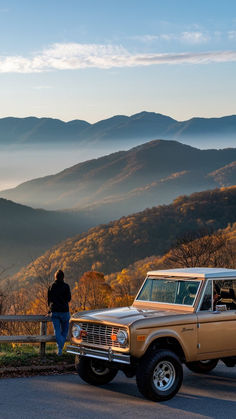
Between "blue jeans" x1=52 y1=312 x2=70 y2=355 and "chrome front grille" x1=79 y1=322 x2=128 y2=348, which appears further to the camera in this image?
"blue jeans" x1=52 y1=312 x2=70 y2=355

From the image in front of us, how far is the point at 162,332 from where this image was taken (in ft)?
30.5

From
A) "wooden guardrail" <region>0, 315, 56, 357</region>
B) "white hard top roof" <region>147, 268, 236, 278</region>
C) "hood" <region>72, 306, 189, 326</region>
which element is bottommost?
"wooden guardrail" <region>0, 315, 56, 357</region>

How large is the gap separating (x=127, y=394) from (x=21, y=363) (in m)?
2.96

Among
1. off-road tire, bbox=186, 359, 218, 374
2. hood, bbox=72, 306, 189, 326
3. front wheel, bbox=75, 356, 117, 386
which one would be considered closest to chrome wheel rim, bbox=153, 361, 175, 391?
hood, bbox=72, 306, 189, 326

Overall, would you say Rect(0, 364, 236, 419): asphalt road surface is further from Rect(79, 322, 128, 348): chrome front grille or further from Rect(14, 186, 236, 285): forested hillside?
Rect(14, 186, 236, 285): forested hillside

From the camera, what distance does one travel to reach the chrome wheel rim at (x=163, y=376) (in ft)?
30.3

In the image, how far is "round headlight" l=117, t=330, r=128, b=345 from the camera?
9.13m

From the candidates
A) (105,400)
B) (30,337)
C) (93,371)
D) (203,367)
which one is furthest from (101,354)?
(203,367)

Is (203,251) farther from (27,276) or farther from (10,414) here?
(27,276)

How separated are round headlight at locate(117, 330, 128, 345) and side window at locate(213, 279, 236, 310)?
6.81ft

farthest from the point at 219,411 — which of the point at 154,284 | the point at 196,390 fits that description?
the point at 154,284

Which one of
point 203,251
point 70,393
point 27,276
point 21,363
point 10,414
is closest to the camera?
point 10,414

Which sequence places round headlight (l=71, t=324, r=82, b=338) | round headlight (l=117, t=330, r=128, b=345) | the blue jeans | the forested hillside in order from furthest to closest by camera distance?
the forested hillside → the blue jeans → round headlight (l=71, t=324, r=82, b=338) → round headlight (l=117, t=330, r=128, b=345)

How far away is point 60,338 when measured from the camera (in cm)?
1235
